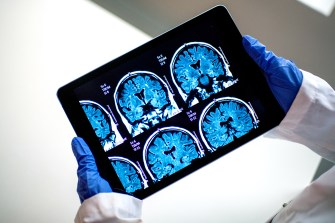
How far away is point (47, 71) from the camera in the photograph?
1.28 meters

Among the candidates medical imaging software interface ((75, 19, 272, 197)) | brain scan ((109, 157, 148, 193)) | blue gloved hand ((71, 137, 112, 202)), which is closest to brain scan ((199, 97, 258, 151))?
medical imaging software interface ((75, 19, 272, 197))

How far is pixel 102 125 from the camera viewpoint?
3.48ft

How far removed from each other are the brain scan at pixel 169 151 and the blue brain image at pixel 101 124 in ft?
0.39

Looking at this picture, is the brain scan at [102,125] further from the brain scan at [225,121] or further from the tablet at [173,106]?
the brain scan at [225,121]

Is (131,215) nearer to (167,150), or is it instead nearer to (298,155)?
(167,150)

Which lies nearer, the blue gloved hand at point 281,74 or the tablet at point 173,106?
the tablet at point 173,106

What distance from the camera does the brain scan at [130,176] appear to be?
1.07 meters

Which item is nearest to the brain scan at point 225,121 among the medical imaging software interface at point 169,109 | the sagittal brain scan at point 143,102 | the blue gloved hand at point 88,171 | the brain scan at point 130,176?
the medical imaging software interface at point 169,109

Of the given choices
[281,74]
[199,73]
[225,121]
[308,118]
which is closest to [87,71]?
[199,73]

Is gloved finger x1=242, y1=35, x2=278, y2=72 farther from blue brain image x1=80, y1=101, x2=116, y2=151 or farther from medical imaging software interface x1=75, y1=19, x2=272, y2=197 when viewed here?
blue brain image x1=80, y1=101, x2=116, y2=151

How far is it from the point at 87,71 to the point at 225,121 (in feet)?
1.95

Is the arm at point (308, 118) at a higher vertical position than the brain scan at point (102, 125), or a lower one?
lower

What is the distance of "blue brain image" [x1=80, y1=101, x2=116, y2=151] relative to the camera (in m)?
1.05

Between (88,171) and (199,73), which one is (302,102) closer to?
(199,73)
